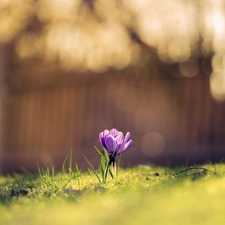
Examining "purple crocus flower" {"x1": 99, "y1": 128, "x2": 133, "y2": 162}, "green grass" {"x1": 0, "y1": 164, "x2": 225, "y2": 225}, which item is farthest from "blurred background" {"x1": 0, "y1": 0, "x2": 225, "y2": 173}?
"green grass" {"x1": 0, "y1": 164, "x2": 225, "y2": 225}

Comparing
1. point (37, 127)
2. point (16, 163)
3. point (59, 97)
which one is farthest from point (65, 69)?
point (16, 163)

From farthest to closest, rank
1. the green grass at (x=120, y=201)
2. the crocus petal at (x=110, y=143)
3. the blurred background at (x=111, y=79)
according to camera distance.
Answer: the blurred background at (x=111, y=79)
the crocus petal at (x=110, y=143)
the green grass at (x=120, y=201)

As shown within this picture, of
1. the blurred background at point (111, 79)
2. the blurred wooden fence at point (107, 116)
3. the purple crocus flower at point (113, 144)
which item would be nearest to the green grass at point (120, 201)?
the purple crocus flower at point (113, 144)

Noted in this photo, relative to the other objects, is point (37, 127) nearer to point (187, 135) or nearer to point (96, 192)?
point (187, 135)

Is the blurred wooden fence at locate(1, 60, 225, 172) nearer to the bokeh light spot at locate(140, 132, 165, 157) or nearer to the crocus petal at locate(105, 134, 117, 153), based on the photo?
the bokeh light spot at locate(140, 132, 165, 157)

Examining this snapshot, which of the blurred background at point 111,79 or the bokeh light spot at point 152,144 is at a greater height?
the blurred background at point 111,79

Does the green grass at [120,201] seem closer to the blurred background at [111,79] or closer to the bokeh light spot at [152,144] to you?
the blurred background at [111,79]
